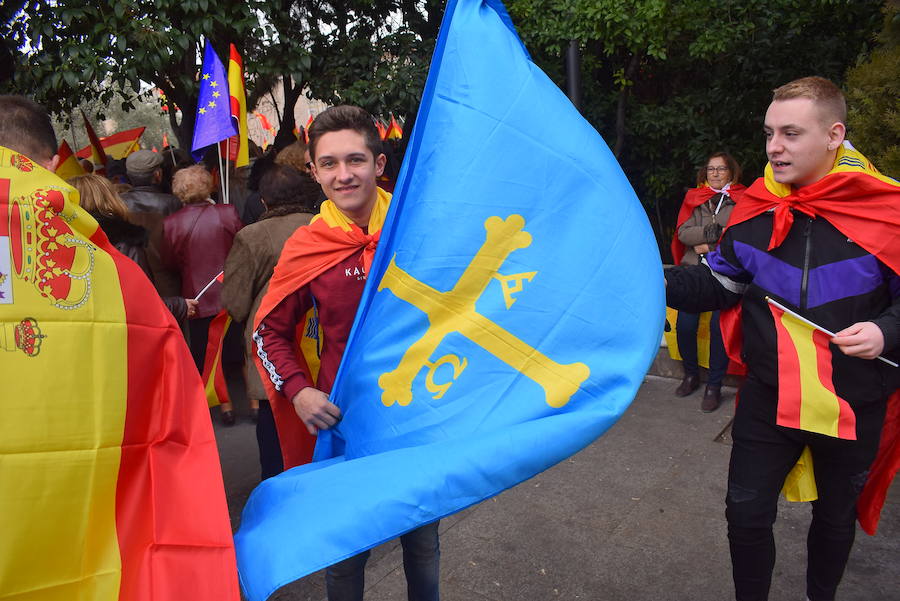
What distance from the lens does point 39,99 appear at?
611cm

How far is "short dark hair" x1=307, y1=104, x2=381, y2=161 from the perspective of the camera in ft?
8.00

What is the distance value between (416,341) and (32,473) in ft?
3.28

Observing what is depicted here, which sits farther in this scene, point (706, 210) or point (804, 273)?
point (706, 210)

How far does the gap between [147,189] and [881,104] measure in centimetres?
519

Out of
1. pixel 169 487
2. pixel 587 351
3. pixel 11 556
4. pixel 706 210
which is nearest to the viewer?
pixel 11 556

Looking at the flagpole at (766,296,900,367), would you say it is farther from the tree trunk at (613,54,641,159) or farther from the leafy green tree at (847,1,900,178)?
the tree trunk at (613,54,641,159)

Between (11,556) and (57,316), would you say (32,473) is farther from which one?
(57,316)

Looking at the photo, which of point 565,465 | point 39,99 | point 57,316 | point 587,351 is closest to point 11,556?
point 57,316

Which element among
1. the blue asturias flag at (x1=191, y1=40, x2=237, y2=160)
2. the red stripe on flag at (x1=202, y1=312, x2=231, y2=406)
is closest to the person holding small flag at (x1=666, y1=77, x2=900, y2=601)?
the red stripe on flag at (x1=202, y1=312, x2=231, y2=406)

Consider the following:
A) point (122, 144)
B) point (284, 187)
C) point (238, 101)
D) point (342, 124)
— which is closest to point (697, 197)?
point (284, 187)

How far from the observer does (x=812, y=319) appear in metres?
2.46

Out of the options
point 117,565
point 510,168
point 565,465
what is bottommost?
point 565,465

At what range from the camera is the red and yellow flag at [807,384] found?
2.42m

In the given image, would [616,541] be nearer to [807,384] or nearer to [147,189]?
[807,384]
